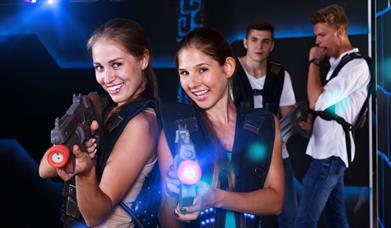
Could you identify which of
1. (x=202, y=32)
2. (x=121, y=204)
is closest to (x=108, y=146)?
(x=121, y=204)

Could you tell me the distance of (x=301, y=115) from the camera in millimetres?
3797

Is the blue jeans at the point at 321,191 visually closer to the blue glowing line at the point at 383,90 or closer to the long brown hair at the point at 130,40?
the blue glowing line at the point at 383,90

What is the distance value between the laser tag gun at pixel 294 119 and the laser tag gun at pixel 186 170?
2.51m

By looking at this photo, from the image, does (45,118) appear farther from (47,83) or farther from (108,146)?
(108,146)

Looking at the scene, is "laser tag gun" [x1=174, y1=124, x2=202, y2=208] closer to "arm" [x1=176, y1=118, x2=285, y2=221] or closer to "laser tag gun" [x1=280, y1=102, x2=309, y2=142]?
"arm" [x1=176, y1=118, x2=285, y2=221]

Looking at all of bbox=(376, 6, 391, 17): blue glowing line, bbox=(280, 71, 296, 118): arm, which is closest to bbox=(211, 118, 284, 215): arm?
bbox=(376, 6, 391, 17): blue glowing line

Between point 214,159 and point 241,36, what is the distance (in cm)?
272

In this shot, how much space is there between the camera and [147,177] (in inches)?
65.4

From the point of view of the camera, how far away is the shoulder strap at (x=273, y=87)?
12.0 ft

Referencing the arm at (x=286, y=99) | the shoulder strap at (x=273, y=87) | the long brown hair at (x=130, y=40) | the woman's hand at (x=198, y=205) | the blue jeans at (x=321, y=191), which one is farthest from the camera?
the arm at (x=286, y=99)

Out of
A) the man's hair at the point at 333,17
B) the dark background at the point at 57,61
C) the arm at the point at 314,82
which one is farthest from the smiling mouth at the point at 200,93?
the dark background at the point at 57,61

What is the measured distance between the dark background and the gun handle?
298 centimetres

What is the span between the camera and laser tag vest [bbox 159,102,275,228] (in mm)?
1573

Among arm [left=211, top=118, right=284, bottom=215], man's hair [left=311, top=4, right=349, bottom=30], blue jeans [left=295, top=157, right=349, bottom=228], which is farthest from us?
man's hair [left=311, top=4, right=349, bottom=30]
